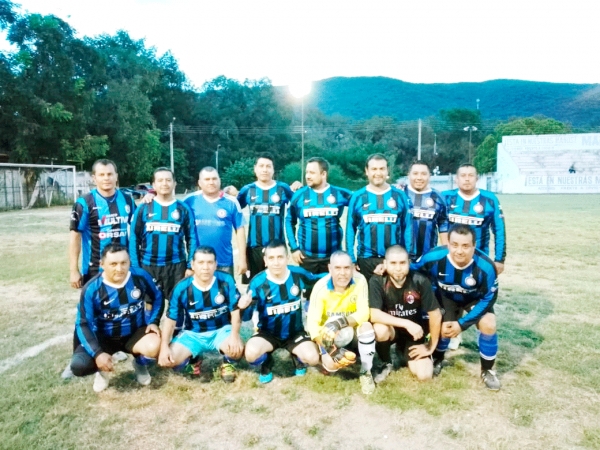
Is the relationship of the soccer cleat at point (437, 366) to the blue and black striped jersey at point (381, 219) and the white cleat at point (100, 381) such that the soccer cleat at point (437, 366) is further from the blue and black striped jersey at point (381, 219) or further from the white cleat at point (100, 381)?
the white cleat at point (100, 381)

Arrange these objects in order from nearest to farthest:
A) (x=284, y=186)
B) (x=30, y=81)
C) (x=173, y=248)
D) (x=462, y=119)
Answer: (x=173, y=248), (x=284, y=186), (x=30, y=81), (x=462, y=119)

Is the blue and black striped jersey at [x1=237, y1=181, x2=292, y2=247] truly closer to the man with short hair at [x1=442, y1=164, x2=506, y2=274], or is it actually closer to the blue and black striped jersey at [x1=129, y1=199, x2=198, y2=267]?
the blue and black striped jersey at [x1=129, y1=199, x2=198, y2=267]

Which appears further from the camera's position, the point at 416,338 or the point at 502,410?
the point at 416,338

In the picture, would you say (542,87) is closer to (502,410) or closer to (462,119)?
(462,119)

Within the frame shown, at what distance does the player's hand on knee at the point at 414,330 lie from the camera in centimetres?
355

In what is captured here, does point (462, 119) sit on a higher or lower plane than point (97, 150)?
higher

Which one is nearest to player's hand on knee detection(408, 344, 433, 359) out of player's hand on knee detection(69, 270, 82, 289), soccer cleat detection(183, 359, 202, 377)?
soccer cleat detection(183, 359, 202, 377)

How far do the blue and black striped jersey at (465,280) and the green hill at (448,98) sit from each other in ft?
460

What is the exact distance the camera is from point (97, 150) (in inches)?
1094

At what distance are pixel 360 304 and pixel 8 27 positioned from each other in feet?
96.3

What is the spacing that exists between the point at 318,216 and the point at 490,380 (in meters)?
2.07

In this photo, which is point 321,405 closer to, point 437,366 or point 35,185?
point 437,366

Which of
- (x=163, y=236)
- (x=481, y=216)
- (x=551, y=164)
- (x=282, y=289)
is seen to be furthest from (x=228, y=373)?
(x=551, y=164)

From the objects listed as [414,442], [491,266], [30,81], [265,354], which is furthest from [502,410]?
[30,81]
